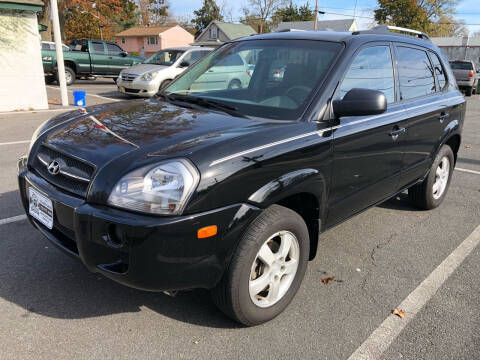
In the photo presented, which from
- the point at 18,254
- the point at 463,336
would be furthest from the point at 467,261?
the point at 18,254

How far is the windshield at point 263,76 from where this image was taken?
9.81 feet

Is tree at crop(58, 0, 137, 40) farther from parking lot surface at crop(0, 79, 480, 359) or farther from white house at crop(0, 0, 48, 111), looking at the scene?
parking lot surface at crop(0, 79, 480, 359)

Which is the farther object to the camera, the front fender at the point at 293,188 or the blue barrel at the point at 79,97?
the blue barrel at the point at 79,97

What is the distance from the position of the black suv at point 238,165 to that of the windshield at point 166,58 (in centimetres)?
1023

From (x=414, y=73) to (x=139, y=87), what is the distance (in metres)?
10.3

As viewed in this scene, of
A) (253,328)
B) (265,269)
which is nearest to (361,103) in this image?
(265,269)

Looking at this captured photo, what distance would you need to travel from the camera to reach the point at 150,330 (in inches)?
101

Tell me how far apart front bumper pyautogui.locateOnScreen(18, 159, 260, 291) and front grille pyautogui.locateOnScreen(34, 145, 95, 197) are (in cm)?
7

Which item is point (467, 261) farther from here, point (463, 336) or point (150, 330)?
point (150, 330)

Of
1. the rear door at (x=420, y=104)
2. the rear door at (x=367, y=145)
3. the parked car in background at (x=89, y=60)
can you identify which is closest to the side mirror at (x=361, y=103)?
the rear door at (x=367, y=145)

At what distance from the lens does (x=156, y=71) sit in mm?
12914

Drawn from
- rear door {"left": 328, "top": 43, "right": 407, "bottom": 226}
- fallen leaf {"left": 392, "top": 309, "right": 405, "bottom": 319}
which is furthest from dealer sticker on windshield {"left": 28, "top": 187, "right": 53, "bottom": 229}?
fallen leaf {"left": 392, "top": 309, "right": 405, "bottom": 319}

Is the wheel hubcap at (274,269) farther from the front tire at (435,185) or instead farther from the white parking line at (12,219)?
the white parking line at (12,219)

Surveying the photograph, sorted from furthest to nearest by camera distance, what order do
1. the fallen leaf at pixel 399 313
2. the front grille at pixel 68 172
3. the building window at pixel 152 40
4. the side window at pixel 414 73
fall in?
the building window at pixel 152 40 < the side window at pixel 414 73 < the fallen leaf at pixel 399 313 < the front grille at pixel 68 172
